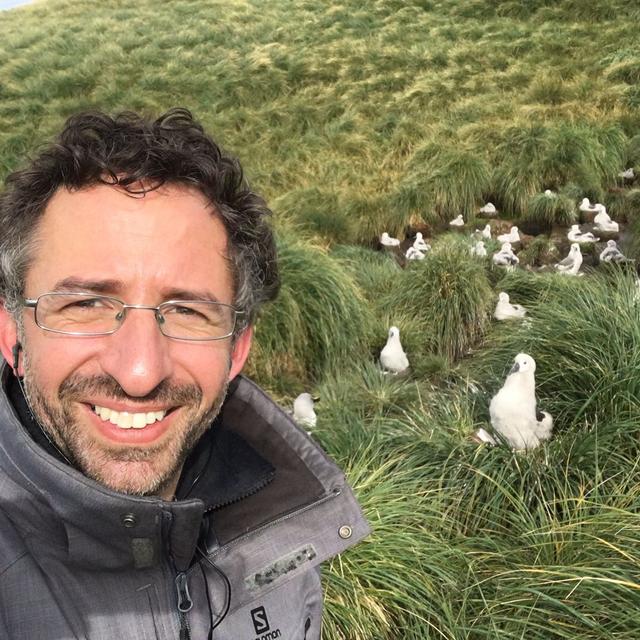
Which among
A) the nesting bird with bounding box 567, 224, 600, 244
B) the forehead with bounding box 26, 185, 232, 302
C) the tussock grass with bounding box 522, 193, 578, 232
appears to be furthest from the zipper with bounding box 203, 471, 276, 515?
the tussock grass with bounding box 522, 193, 578, 232

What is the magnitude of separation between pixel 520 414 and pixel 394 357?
5.21 feet

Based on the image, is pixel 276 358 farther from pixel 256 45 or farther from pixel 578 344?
pixel 256 45

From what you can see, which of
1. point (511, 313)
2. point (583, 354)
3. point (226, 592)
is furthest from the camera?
point (511, 313)

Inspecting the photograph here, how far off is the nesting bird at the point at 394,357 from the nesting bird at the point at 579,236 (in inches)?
126

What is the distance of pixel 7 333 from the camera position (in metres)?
1.55

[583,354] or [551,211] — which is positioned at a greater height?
[583,354]

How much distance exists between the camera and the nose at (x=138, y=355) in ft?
4.35

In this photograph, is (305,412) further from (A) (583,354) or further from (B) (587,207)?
(B) (587,207)

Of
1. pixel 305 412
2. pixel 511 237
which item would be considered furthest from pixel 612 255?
pixel 305 412

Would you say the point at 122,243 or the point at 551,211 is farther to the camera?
the point at 551,211

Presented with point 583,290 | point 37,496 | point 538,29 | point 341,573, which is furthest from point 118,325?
point 538,29

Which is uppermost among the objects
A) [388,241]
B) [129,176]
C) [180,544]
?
[129,176]

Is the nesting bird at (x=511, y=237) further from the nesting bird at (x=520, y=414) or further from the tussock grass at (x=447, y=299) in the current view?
the nesting bird at (x=520, y=414)

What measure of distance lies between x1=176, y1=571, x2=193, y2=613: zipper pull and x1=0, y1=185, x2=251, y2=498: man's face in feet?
0.63
